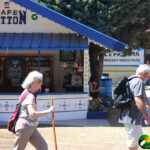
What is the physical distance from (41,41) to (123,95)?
556 cm

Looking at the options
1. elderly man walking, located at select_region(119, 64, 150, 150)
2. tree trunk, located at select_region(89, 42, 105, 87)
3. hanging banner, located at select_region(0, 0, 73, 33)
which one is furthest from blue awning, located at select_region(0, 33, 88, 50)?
elderly man walking, located at select_region(119, 64, 150, 150)

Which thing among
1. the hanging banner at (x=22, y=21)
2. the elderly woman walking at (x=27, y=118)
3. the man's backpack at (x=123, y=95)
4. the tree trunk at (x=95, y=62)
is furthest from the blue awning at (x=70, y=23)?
the elderly woman walking at (x=27, y=118)

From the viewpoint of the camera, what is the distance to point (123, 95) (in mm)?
5129

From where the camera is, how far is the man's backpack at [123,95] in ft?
16.6

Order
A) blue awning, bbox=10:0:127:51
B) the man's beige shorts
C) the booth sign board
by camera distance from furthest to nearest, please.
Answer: the booth sign board
blue awning, bbox=10:0:127:51
the man's beige shorts

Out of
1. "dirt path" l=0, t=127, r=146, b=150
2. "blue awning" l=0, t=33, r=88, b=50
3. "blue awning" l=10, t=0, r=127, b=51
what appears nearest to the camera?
"dirt path" l=0, t=127, r=146, b=150

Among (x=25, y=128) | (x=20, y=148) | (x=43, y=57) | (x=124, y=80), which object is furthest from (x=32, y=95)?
(x=43, y=57)

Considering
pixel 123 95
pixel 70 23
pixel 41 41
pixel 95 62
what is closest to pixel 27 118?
pixel 123 95

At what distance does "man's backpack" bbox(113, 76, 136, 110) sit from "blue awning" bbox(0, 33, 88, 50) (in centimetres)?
479

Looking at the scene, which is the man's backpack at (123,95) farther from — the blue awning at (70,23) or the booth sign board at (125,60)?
the booth sign board at (125,60)

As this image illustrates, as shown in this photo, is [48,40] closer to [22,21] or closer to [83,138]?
[22,21]

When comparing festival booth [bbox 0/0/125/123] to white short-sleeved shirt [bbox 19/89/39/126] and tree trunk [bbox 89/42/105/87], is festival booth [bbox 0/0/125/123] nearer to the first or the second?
tree trunk [bbox 89/42/105/87]

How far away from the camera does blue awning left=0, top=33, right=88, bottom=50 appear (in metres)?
9.80

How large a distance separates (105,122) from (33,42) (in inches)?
140
